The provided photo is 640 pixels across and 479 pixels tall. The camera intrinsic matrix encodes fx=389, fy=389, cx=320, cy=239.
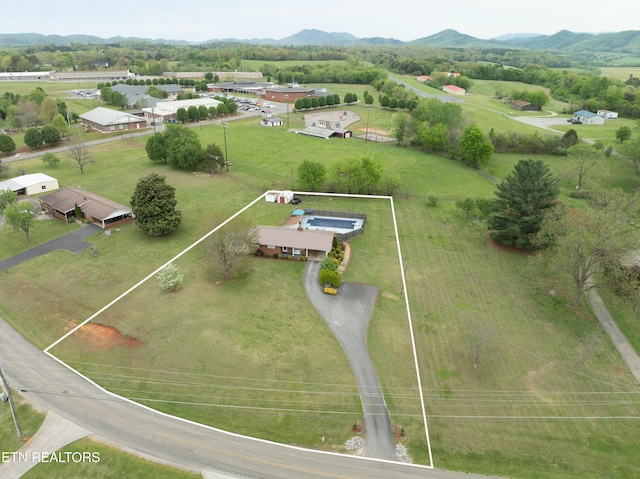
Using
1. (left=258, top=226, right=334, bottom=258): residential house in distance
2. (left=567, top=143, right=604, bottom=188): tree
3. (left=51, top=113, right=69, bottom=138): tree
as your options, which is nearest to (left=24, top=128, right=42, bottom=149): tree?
(left=51, top=113, right=69, bottom=138): tree

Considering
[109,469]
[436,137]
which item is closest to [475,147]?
[436,137]

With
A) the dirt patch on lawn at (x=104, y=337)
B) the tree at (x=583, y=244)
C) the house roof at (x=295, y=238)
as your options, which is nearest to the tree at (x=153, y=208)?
the house roof at (x=295, y=238)

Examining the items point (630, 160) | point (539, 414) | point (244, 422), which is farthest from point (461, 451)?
point (630, 160)

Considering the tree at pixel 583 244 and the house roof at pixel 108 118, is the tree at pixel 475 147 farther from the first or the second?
the house roof at pixel 108 118

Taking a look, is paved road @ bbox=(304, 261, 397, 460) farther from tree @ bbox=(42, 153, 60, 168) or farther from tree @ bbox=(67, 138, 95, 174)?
tree @ bbox=(42, 153, 60, 168)

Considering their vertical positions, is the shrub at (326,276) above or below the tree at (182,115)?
below

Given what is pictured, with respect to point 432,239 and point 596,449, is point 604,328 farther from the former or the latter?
point 432,239
